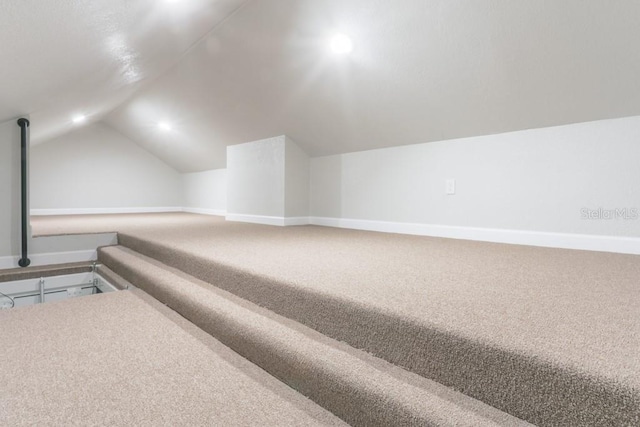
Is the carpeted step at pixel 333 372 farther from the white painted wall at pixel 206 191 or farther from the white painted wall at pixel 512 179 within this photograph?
the white painted wall at pixel 206 191

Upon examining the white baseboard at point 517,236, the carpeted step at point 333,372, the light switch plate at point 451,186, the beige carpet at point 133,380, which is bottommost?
the beige carpet at point 133,380

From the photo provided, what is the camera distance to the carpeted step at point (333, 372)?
884 mm

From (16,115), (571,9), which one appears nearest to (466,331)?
(571,9)

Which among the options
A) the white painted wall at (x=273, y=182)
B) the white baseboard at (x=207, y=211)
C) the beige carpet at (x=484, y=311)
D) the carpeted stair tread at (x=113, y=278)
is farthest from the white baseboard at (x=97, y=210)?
the beige carpet at (x=484, y=311)

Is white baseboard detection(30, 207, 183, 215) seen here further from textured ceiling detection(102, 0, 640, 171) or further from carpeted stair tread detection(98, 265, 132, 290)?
carpeted stair tread detection(98, 265, 132, 290)

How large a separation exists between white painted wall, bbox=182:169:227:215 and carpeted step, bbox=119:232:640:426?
4133mm

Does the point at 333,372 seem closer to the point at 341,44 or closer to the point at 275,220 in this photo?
the point at 341,44

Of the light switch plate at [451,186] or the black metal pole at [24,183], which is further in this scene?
the light switch plate at [451,186]

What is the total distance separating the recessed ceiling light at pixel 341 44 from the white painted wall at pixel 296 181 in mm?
1645
